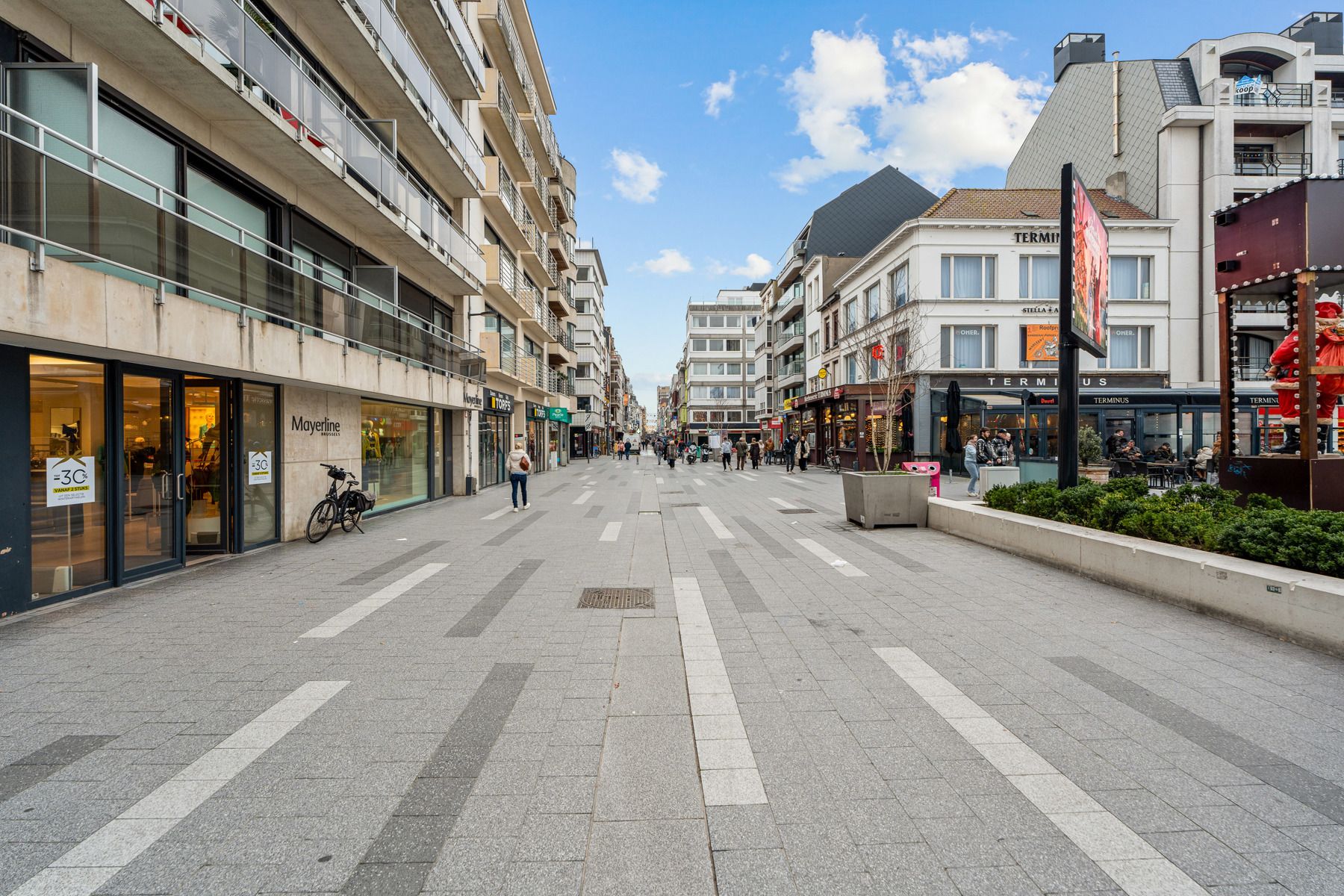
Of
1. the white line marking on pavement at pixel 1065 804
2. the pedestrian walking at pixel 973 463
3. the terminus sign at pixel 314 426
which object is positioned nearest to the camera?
the white line marking on pavement at pixel 1065 804

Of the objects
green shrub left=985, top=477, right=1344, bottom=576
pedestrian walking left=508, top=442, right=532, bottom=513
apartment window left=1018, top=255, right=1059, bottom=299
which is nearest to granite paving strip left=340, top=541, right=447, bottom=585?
pedestrian walking left=508, top=442, right=532, bottom=513

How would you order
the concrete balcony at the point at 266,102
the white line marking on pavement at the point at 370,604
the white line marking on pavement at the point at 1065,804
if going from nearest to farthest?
1. the white line marking on pavement at the point at 1065,804
2. the white line marking on pavement at the point at 370,604
3. the concrete balcony at the point at 266,102

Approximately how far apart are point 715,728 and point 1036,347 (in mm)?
31659

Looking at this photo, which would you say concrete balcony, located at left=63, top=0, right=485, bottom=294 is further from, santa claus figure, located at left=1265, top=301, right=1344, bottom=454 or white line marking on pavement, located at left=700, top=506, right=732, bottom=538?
santa claus figure, located at left=1265, top=301, right=1344, bottom=454

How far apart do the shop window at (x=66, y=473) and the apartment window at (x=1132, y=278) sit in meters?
37.2

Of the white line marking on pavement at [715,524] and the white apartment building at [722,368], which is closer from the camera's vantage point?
the white line marking on pavement at [715,524]

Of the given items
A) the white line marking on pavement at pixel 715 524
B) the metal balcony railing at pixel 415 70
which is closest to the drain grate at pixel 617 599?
the white line marking on pavement at pixel 715 524

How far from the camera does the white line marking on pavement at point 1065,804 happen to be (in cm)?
243

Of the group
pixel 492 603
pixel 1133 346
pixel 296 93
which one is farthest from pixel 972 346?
pixel 492 603

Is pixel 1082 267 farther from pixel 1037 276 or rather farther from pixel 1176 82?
pixel 1176 82

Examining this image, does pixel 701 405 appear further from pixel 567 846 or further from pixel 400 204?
pixel 567 846

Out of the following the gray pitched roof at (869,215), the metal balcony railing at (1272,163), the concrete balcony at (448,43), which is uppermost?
the gray pitched roof at (869,215)

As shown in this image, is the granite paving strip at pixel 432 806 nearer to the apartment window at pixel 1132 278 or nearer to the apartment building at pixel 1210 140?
the apartment window at pixel 1132 278

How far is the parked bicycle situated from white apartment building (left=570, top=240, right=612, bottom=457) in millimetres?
45841
